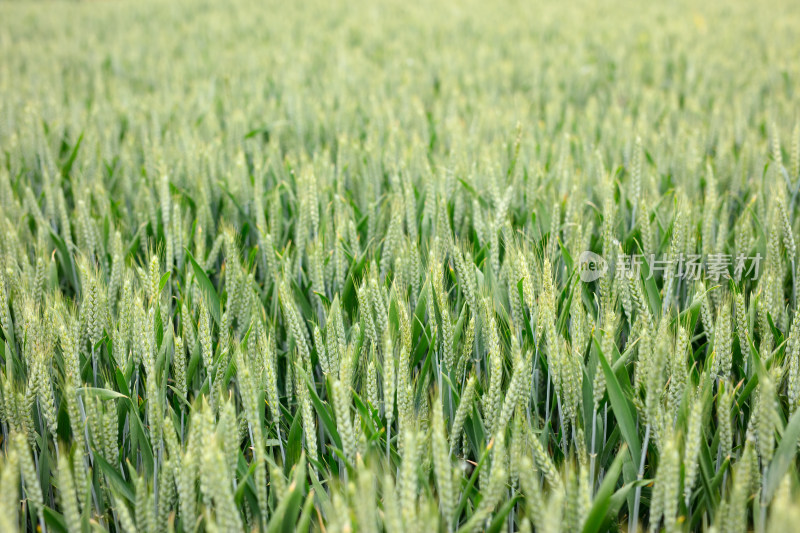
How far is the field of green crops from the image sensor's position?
937mm

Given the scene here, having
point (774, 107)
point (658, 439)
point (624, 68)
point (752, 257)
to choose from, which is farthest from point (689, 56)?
point (658, 439)

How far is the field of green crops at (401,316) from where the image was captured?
0.94m

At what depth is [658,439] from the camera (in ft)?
3.27

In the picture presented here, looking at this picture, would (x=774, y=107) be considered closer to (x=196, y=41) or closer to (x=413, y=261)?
(x=413, y=261)

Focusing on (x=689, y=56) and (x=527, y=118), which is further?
(x=689, y=56)

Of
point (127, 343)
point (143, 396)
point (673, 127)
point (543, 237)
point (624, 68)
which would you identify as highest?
point (624, 68)

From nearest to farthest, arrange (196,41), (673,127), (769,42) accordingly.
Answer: (673,127) < (769,42) < (196,41)

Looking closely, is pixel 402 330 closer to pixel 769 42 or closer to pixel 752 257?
pixel 752 257

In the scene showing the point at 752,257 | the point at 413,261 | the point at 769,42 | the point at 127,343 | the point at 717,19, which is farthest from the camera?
the point at 717,19

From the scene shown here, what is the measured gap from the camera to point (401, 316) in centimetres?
115

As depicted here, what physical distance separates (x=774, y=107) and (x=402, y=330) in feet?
9.32

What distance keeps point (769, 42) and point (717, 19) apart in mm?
1449

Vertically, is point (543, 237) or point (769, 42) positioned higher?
point (769, 42)

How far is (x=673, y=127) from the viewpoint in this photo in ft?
9.86
